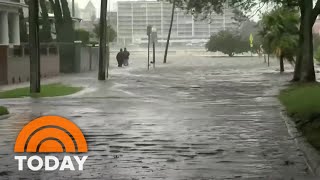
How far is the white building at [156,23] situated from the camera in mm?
119312

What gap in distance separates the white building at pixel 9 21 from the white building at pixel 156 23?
7973 cm

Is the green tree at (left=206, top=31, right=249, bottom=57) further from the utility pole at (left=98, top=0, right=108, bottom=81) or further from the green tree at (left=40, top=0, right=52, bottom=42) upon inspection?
the utility pole at (left=98, top=0, right=108, bottom=81)

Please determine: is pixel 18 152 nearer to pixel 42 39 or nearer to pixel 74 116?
pixel 74 116

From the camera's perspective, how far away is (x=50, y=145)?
9.90 metres

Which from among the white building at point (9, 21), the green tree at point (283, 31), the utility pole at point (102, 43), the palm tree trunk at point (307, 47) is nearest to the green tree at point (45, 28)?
the white building at point (9, 21)

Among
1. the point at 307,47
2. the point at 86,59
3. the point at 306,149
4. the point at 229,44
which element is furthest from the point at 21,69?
the point at 229,44

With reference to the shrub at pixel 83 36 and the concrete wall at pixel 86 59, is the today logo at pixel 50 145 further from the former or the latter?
the shrub at pixel 83 36

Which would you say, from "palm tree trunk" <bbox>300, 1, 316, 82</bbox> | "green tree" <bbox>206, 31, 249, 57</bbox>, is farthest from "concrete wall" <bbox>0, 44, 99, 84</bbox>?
"green tree" <bbox>206, 31, 249, 57</bbox>

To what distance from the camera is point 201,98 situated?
66.5 ft

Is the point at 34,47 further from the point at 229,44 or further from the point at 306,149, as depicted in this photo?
the point at 229,44

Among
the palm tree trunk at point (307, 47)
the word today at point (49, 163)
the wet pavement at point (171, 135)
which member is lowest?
the wet pavement at point (171, 135)

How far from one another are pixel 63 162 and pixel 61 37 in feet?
110

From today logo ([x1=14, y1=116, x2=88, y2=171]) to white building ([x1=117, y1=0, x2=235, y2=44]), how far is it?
10269cm

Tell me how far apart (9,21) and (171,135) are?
24223 mm
